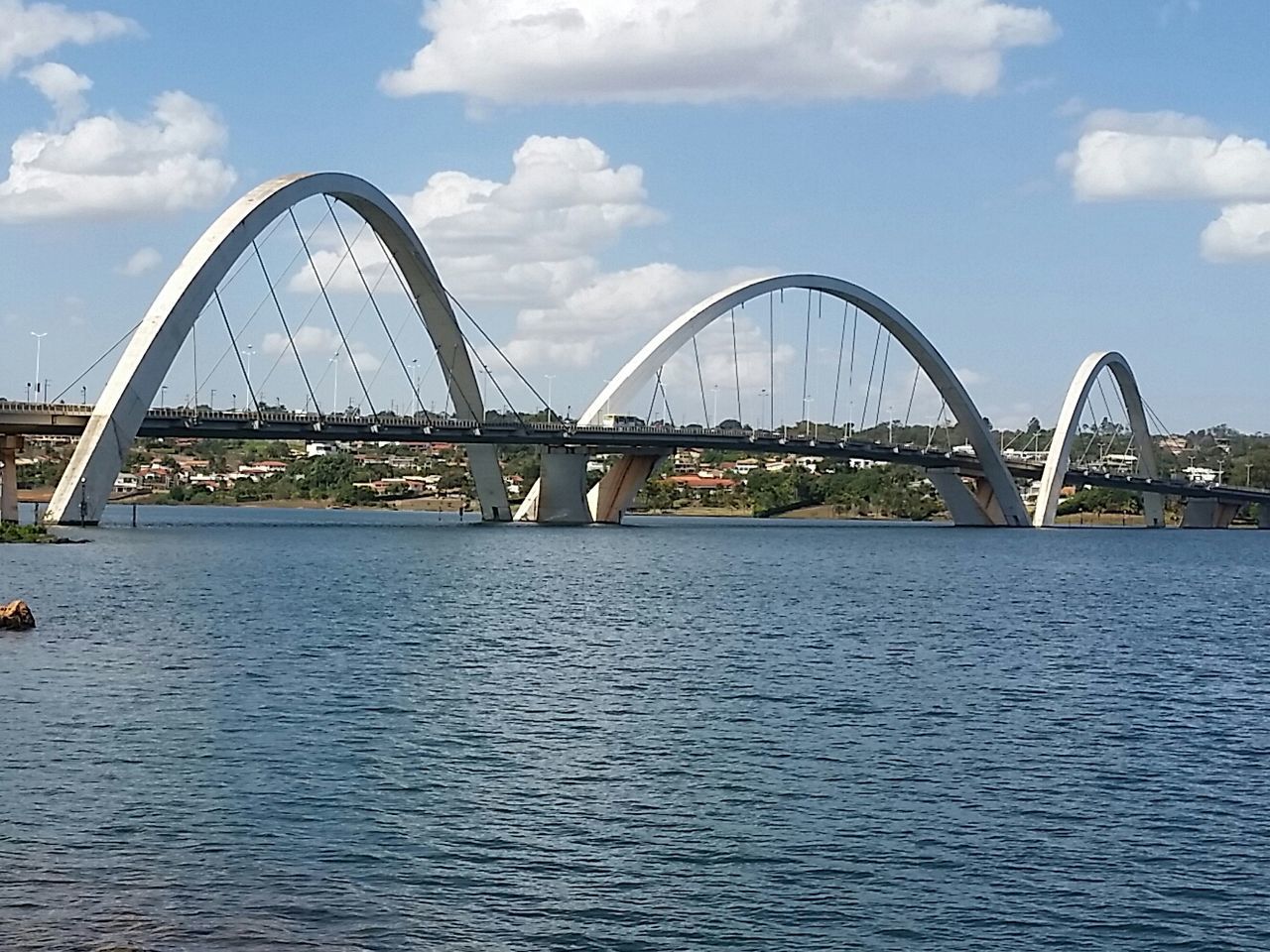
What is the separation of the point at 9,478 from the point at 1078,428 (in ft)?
248

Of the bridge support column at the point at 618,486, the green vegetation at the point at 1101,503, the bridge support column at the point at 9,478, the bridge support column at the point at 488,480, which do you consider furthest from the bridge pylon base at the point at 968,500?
the bridge support column at the point at 9,478

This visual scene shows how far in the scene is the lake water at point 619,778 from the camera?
16.3 meters

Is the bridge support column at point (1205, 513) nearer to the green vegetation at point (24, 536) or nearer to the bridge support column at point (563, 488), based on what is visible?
the bridge support column at point (563, 488)

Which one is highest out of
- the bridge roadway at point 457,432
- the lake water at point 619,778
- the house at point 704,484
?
the bridge roadway at point 457,432

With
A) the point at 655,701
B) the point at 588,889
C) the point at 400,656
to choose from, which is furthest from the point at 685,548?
the point at 588,889

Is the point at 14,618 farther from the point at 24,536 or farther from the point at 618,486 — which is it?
the point at 618,486

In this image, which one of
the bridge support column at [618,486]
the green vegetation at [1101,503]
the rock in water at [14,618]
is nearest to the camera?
the rock in water at [14,618]

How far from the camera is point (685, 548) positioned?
8581 centimetres

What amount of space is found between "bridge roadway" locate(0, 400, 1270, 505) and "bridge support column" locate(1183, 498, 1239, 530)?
18.3 meters

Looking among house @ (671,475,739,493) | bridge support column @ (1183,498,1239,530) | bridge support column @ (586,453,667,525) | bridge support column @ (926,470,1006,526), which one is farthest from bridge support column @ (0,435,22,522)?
house @ (671,475,739,493)

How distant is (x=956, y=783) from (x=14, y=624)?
21.3 metres

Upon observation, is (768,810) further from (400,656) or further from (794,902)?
(400,656)

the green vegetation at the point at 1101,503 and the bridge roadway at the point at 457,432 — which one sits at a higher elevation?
the bridge roadway at the point at 457,432

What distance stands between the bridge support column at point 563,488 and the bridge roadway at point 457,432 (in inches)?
64.4
